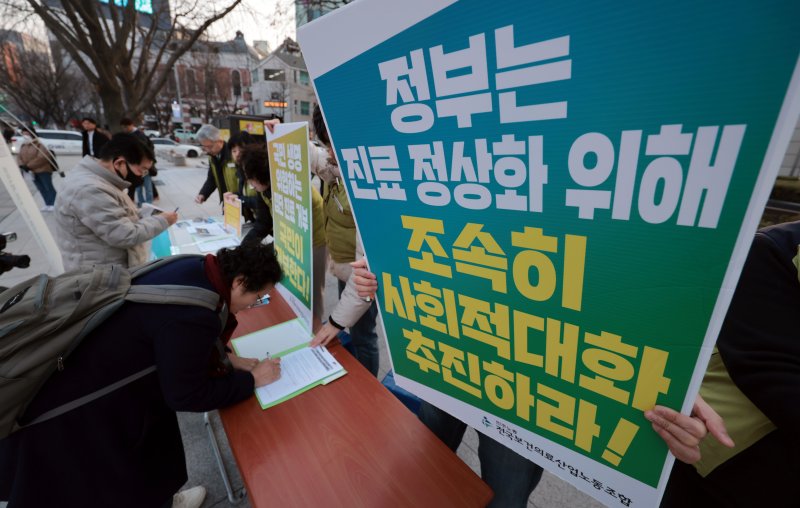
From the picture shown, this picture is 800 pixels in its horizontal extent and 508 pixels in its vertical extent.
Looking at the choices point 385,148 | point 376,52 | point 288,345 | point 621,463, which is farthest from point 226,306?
point 621,463

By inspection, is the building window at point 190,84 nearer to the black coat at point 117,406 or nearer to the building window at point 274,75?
the building window at point 274,75

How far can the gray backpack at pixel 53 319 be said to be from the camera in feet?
2.97

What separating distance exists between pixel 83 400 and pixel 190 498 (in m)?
0.96

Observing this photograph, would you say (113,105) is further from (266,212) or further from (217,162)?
(266,212)

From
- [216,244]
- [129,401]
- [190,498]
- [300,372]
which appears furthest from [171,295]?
[216,244]

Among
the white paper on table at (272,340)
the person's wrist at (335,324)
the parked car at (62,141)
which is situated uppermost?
the parked car at (62,141)

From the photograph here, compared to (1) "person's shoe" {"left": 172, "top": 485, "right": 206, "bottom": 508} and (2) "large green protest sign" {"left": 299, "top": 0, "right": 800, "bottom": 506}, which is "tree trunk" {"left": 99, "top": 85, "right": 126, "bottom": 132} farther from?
(2) "large green protest sign" {"left": 299, "top": 0, "right": 800, "bottom": 506}

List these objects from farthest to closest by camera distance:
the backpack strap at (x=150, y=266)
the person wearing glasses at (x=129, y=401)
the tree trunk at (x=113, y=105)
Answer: the tree trunk at (x=113, y=105) → the backpack strap at (x=150, y=266) → the person wearing glasses at (x=129, y=401)

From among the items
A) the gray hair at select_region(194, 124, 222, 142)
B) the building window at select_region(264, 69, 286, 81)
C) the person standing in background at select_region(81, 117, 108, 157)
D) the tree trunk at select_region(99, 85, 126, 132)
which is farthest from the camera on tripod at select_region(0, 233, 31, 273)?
the building window at select_region(264, 69, 286, 81)

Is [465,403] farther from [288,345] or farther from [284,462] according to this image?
[288,345]

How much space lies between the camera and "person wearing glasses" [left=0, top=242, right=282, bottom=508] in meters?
1.01

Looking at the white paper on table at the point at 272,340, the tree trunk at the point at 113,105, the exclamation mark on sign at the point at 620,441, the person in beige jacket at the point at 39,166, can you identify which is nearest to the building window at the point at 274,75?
the tree trunk at the point at 113,105

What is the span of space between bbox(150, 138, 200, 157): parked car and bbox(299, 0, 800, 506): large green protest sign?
20016 mm

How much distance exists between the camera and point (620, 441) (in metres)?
0.68
